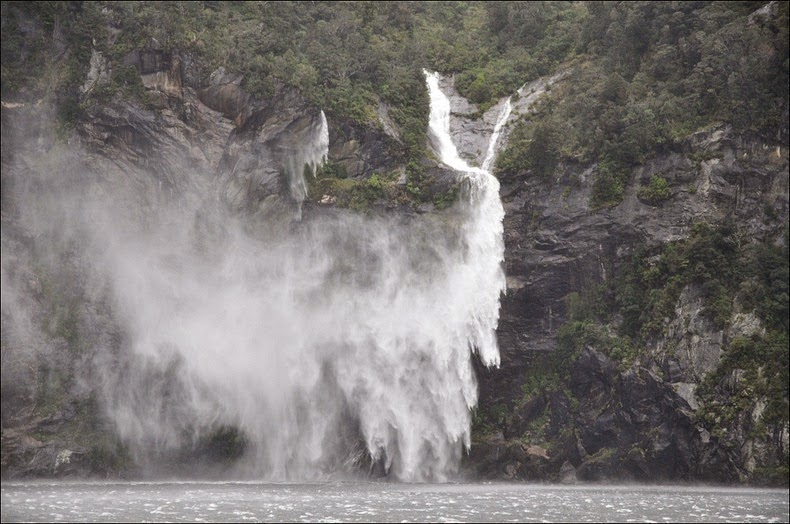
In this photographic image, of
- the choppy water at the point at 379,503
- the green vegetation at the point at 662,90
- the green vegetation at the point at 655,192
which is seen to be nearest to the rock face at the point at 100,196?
the choppy water at the point at 379,503

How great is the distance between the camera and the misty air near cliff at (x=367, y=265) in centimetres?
4444

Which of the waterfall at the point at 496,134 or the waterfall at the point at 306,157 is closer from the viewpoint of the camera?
the waterfall at the point at 306,157

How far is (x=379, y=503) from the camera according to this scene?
30.9m

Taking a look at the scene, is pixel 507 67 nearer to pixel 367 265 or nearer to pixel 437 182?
pixel 437 182

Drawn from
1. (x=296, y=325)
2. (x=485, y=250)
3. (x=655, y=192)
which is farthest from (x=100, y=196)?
(x=655, y=192)

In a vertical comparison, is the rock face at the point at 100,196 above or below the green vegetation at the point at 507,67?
below

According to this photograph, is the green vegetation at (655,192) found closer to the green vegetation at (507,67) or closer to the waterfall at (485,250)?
the green vegetation at (507,67)

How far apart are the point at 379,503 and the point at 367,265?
21.5 meters

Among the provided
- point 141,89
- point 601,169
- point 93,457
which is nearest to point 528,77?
point 601,169

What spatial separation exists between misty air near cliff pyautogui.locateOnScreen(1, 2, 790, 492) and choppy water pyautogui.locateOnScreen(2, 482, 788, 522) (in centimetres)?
514

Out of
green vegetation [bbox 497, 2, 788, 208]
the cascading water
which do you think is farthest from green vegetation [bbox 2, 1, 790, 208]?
the cascading water

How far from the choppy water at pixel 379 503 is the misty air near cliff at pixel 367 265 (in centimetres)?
514

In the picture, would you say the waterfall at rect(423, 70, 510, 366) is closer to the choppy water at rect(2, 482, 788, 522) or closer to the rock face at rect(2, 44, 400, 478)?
the rock face at rect(2, 44, 400, 478)

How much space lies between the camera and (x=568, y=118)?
Result: 54.6m
